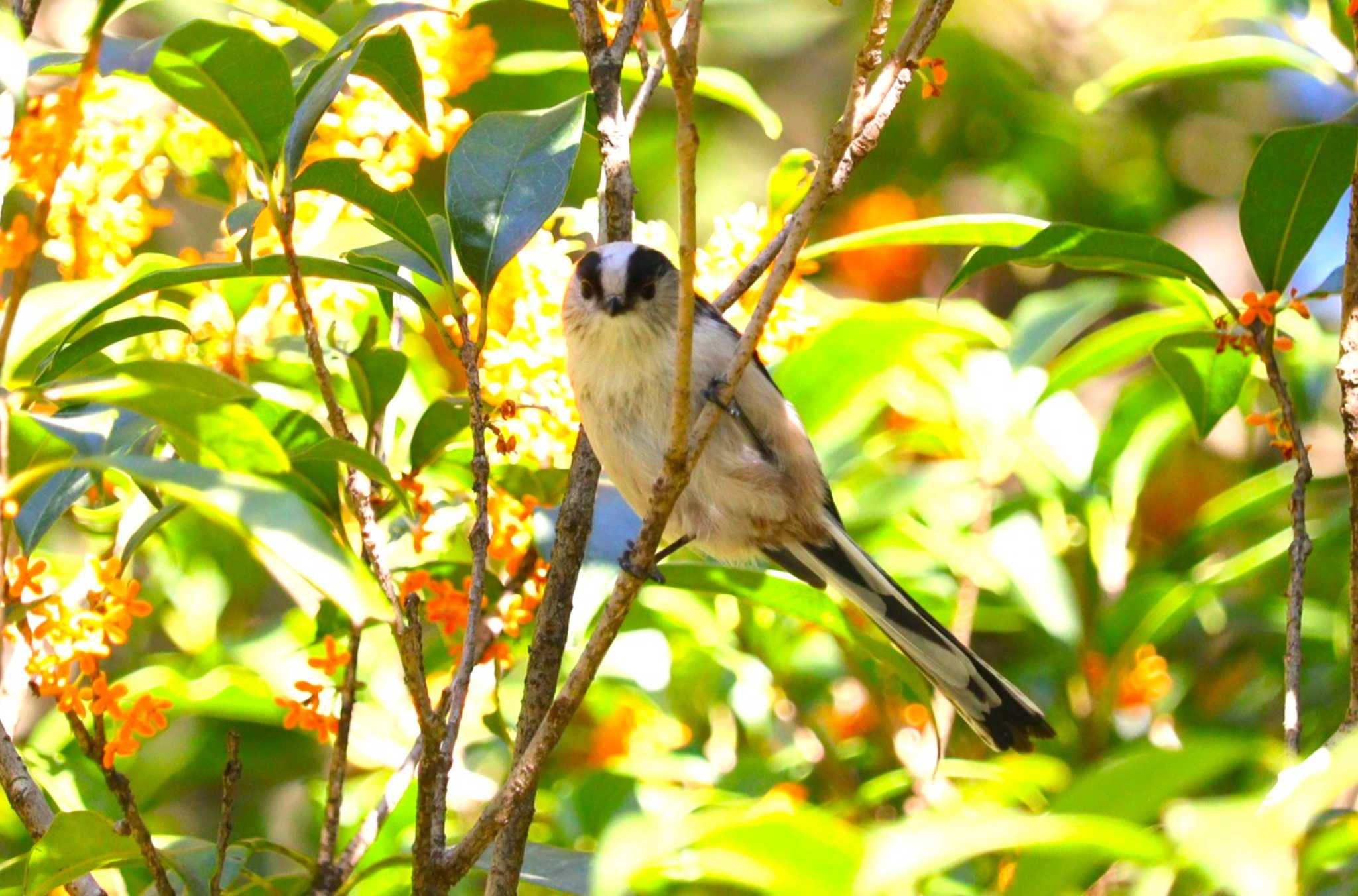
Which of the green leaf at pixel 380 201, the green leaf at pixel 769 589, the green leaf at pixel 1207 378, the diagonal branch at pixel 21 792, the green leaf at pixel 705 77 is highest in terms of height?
the green leaf at pixel 705 77

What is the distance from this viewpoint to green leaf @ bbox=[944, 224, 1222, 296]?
214 centimetres

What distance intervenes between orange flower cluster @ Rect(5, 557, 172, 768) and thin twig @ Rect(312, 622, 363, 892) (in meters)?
0.24

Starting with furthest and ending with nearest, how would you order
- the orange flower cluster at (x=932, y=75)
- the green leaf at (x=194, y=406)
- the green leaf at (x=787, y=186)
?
the green leaf at (x=787, y=186) → the orange flower cluster at (x=932, y=75) → the green leaf at (x=194, y=406)

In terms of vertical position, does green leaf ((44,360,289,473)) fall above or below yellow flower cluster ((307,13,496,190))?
below

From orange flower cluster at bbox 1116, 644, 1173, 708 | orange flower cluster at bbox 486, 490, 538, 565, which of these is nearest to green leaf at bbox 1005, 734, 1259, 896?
orange flower cluster at bbox 486, 490, 538, 565

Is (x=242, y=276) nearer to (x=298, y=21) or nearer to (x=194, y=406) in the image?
(x=194, y=406)

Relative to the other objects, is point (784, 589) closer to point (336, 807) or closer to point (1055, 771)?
point (336, 807)

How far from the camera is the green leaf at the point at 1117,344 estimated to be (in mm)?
2752

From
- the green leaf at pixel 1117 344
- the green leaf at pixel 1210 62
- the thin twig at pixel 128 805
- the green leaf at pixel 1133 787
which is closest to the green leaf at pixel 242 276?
the thin twig at pixel 128 805

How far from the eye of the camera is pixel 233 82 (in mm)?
1740

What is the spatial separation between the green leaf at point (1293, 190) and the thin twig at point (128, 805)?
5.99 feet

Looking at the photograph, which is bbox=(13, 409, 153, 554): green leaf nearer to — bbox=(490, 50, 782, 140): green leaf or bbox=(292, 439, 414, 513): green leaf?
bbox=(292, 439, 414, 513): green leaf

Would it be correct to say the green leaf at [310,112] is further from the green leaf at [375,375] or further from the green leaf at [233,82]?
the green leaf at [375,375]

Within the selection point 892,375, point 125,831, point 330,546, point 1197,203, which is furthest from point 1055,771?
point 1197,203
